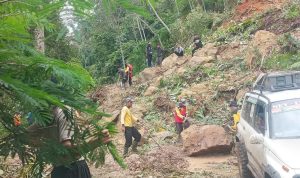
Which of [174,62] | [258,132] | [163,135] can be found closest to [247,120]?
[258,132]

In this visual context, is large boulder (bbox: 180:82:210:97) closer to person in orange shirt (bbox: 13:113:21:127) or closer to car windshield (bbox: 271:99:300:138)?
car windshield (bbox: 271:99:300:138)

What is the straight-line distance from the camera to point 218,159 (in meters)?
10.8

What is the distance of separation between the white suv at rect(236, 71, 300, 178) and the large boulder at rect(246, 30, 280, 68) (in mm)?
10017

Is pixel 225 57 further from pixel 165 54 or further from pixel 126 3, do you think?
pixel 126 3

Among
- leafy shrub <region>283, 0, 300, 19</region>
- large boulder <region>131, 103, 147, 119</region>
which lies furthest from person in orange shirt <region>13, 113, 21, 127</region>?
leafy shrub <region>283, 0, 300, 19</region>

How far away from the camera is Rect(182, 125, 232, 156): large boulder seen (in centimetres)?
1107

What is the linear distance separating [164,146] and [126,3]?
10987 millimetres

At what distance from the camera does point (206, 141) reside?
11.3m

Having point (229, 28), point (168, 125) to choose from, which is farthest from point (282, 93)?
point (229, 28)

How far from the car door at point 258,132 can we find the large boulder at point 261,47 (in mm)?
10804

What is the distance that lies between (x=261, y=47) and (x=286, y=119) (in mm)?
12504

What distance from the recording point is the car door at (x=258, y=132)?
5660 millimetres

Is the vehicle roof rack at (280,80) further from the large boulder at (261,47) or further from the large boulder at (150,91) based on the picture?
the large boulder at (150,91)

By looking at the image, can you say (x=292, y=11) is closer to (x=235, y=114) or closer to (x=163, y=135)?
(x=163, y=135)
